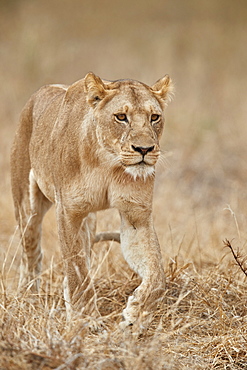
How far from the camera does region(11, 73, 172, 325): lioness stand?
3.77m

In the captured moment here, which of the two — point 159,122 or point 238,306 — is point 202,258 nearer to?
point 238,306

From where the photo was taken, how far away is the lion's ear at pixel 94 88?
3996 millimetres

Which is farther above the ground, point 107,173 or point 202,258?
point 107,173

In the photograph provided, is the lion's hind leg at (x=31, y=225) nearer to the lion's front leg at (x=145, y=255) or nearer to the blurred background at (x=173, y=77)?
the blurred background at (x=173, y=77)

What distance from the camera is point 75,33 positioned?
701 inches

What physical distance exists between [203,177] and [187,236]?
2.92m

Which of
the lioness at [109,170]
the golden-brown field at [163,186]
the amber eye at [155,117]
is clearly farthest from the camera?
the amber eye at [155,117]

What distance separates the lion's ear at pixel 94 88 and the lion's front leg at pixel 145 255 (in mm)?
714

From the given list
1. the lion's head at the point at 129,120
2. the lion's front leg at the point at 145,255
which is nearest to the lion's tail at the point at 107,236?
the lion's front leg at the point at 145,255

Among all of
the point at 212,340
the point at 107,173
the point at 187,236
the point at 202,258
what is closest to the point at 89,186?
the point at 107,173

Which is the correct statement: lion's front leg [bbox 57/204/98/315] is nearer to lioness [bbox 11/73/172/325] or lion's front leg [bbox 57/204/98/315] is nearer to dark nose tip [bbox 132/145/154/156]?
lioness [bbox 11/73/172/325]

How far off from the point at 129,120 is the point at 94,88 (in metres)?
0.36

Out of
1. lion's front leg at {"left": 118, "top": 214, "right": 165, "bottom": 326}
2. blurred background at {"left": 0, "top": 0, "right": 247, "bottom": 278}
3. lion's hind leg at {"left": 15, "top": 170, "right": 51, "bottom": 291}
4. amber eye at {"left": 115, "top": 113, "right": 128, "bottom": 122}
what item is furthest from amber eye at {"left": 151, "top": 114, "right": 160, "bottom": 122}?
lion's hind leg at {"left": 15, "top": 170, "right": 51, "bottom": 291}

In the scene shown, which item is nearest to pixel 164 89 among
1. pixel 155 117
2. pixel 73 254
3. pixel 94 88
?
pixel 155 117
